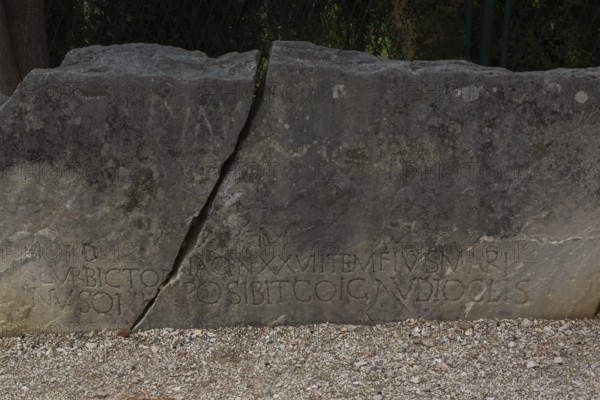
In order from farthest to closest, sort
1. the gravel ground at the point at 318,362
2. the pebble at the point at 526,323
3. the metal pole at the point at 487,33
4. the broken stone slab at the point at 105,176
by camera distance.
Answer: the metal pole at the point at 487,33
the pebble at the point at 526,323
the broken stone slab at the point at 105,176
the gravel ground at the point at 318,362

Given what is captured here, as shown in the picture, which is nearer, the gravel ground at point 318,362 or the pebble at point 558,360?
the gravel ground at point 318,362

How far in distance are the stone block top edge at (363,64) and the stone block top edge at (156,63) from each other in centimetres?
14

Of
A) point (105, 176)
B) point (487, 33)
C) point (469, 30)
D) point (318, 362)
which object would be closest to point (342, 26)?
point (469, 30)

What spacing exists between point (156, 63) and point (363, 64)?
2.67ft

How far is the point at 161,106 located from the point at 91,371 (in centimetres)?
103

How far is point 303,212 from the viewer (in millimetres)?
3055

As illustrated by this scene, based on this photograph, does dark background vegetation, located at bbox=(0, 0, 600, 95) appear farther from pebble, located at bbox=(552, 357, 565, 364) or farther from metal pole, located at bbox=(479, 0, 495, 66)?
pebble, located at bbox=(552, 357, 565, 364)

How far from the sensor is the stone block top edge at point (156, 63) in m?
2.97

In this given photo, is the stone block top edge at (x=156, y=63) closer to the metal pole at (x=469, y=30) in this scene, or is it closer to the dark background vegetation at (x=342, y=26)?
the dark background vegetation at (x=342, y=26)

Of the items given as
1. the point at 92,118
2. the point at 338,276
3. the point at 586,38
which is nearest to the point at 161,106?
the point at 92,118

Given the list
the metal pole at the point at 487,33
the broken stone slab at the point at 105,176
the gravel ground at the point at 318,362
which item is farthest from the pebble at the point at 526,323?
the metal pole at the point at 487,33

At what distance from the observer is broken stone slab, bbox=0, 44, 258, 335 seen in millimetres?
2898

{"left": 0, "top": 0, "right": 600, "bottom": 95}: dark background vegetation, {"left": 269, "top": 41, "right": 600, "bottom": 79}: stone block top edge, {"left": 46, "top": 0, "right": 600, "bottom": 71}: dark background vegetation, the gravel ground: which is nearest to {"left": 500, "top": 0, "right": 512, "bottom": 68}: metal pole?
{"left": 0, "top": 0, "right": 600, "bottom": 95}: dark background vegetation

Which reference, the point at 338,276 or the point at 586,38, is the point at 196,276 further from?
the point at 586,38
